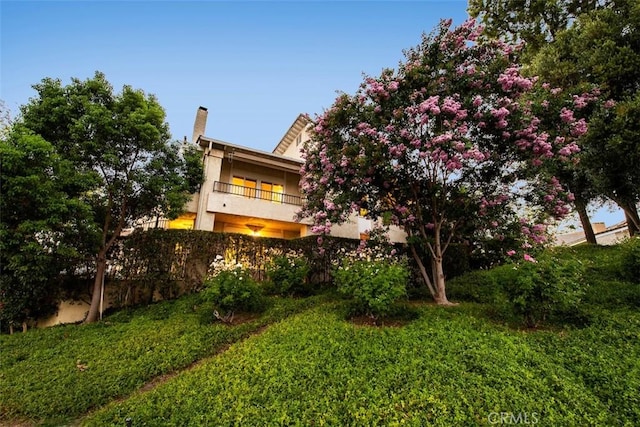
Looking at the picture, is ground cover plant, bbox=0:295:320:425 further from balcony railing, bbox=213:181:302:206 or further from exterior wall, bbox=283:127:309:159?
exterior wall, bbox=283:127:309:159

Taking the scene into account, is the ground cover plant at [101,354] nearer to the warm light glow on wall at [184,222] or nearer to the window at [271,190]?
the warm light glow on wall at [184,222]

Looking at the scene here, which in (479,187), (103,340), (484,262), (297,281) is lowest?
(103,340)

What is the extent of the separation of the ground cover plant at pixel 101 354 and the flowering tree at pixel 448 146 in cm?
389

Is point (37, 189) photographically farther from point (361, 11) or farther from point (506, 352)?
point (361, 11)

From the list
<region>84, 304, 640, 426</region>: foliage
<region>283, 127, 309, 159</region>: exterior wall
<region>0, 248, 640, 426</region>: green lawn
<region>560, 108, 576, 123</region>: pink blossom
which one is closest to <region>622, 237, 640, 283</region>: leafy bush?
<region>0, 248, 640, 426</region>: green lawn

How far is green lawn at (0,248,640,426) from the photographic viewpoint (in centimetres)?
335

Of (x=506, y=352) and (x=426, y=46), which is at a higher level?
(x=426, y=46)

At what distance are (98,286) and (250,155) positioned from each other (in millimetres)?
8535

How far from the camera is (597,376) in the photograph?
3.73m

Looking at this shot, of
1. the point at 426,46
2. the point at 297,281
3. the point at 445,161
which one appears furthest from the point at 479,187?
the point at 297,281

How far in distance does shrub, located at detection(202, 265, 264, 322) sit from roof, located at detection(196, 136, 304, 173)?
8.02 metres

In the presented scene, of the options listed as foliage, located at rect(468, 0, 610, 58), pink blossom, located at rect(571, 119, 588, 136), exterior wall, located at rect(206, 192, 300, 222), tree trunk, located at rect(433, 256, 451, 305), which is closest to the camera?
pink blossom, located at rect(571, 119, 588, 136)

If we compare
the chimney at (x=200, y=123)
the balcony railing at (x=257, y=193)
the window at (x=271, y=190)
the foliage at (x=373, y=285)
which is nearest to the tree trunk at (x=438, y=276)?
the foliage at (x=373, y=285)

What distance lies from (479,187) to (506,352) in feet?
15.7
